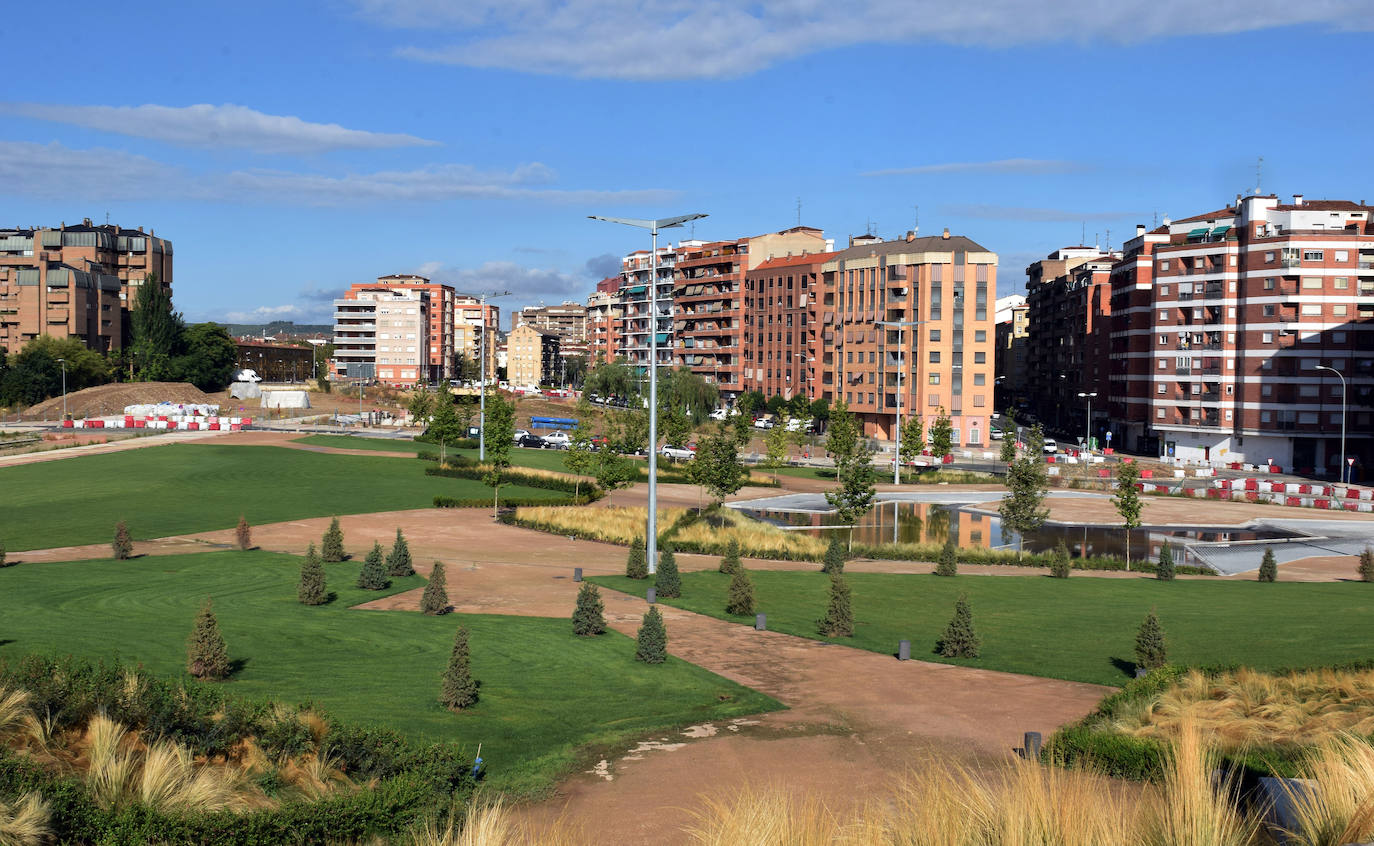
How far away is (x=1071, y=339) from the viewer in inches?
5354

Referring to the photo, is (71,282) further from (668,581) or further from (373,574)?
(668,581)

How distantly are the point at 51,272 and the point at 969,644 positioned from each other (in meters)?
148

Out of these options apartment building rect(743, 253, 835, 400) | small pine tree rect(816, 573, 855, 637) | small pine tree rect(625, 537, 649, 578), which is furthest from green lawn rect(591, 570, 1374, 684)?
apartment building rect(743, 253, 835, 400)

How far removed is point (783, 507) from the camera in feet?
191

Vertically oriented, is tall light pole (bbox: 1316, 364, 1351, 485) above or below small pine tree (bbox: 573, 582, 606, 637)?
above

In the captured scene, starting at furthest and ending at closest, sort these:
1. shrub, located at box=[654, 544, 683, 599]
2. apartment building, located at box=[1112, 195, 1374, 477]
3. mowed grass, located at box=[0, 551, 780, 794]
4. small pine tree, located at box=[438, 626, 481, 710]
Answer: apartment building, located at box=[1112, 195, 1374, 477] → shrub, located at box=[654, 544, 683, 599] → small pine tree, located at box=[438, 626, 481, 710] → mowed grass, located at box=[0, 551, 780, 794]

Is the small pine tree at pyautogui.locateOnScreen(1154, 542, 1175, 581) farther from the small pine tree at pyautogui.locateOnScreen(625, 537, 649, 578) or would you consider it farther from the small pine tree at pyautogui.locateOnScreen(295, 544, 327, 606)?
the small pine tree at pyautogui.locateOnScreen(295, 544, 327, 606)

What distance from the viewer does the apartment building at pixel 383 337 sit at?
179000 millimetres

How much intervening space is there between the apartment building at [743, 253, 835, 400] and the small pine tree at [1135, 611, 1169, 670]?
98779 mm

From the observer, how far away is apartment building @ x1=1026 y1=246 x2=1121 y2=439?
12144cm

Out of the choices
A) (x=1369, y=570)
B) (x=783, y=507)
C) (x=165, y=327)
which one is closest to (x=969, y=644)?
(x=1369, y=570)

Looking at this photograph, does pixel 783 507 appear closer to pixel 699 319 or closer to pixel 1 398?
pixel 699 319

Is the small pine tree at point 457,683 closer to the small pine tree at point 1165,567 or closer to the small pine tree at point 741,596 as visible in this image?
the small pine tree at point 741,596

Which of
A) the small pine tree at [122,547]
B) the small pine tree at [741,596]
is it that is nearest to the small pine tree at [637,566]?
the small pine tree at [741,596]
